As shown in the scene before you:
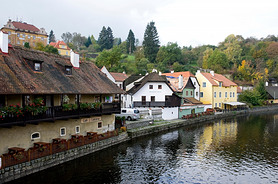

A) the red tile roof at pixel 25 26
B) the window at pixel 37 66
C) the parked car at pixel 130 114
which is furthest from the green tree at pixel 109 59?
the window at pixel 37 66

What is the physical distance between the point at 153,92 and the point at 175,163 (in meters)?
21.1

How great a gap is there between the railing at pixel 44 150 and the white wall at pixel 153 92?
684 inches

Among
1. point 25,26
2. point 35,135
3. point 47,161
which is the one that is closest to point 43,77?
point 35,135

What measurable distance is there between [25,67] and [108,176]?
11.1 metres

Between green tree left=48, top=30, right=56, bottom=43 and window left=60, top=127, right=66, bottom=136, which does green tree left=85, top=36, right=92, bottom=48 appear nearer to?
green tree left=48, top=30, right=56, bottom=43

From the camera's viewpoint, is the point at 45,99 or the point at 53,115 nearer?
the point at 53,115

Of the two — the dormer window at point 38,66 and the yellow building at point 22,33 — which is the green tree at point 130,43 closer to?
the yellow building at point 22,33

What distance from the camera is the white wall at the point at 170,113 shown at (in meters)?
39.9

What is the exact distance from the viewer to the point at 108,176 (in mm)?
17172

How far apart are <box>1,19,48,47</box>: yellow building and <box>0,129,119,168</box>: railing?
67859mm

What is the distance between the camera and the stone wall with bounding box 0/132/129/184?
1466 cm

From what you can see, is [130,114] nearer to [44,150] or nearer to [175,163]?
[175,163]

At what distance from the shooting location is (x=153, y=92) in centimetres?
4050

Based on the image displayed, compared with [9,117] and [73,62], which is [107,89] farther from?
[9,117]
